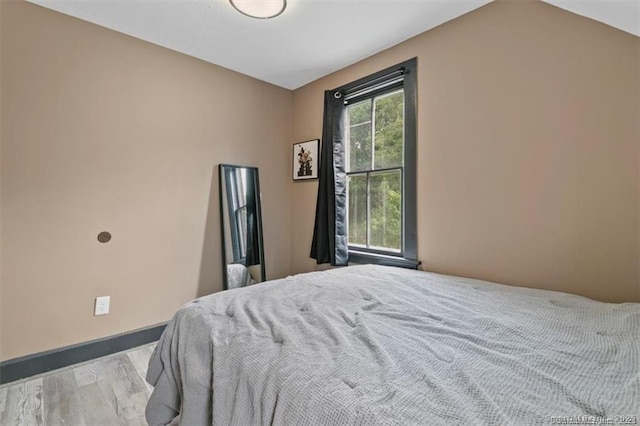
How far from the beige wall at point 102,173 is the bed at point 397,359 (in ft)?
4.12

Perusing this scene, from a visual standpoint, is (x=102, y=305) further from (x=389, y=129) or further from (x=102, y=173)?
(x=389, y=129)

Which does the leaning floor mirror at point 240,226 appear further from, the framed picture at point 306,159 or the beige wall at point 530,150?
the beige wall at point 530,150

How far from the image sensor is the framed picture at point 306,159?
3020 mm

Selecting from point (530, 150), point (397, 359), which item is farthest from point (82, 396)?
point (530, 150)

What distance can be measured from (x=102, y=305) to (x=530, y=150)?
3.06 metres

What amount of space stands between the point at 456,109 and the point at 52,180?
2804 mm

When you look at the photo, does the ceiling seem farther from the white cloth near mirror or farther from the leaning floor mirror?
the white cloth near mirror

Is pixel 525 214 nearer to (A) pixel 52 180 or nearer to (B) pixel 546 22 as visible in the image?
(B) pixel 546 22

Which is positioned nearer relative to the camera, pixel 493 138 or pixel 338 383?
pixel 338 383

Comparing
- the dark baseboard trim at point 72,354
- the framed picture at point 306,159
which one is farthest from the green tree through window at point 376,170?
the dark baseboard trim at point 72,354

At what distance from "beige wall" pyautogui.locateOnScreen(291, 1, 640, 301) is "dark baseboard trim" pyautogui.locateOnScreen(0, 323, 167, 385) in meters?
2.29

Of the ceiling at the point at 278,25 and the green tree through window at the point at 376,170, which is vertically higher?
the ceiling at the point at 278,25

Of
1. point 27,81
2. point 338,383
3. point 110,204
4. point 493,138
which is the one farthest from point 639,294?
point 27,81

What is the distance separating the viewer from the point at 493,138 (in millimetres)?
1831
